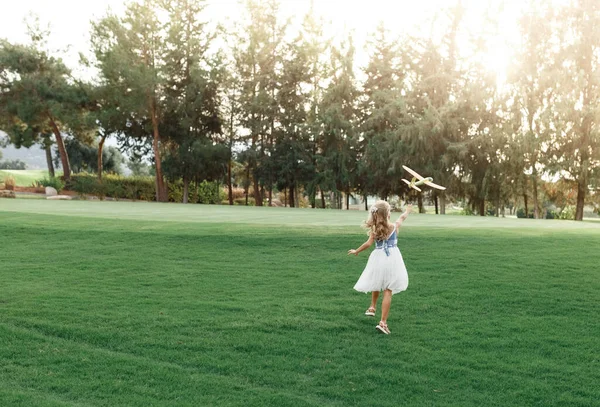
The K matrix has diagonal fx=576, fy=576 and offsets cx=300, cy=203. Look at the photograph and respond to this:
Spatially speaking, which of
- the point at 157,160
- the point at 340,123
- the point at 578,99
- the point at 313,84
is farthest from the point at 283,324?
the point at 313,84

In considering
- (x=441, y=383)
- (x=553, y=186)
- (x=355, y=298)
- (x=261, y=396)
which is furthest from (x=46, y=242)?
(x=553, y=186)

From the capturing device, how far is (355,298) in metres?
9.57

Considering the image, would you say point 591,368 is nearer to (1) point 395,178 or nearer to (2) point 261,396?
(2) point 261,396

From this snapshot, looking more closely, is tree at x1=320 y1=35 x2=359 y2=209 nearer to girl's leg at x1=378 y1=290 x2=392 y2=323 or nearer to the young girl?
the young girl

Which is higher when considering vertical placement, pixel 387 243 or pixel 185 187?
pixel 185 187

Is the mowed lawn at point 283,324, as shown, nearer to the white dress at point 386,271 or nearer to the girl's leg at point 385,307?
the girl's leg at point 385,307

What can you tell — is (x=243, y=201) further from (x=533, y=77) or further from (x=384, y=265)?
(x=384, y=265)

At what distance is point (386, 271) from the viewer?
7.97 m

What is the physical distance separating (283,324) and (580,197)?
3770 cm

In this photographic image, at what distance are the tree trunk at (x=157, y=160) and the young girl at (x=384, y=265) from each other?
41567 millimetres

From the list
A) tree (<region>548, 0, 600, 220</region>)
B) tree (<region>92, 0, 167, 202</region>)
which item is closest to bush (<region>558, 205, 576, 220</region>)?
tree (<region>548, 0, 600, 220</region>)

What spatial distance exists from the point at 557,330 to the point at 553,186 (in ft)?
119

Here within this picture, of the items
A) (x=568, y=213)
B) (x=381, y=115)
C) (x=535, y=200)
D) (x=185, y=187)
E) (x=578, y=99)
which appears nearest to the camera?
(x=578, y=99)

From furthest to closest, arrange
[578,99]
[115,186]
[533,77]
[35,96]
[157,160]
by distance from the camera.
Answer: [157,160] < [115,186] < [35,96] < [533,77] < [578,99]
